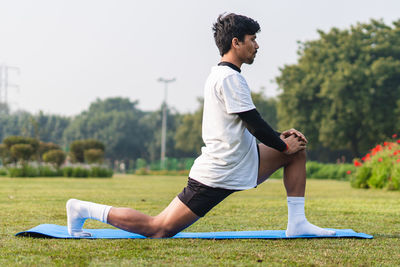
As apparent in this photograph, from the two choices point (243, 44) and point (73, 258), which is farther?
point (243, 44)

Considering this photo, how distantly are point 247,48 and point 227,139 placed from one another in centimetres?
69

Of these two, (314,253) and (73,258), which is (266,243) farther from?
(73,258)

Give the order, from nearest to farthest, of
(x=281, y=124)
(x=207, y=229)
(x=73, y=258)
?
(x=73, y=258) < (x=207, y=229) < (x=281, y=124)

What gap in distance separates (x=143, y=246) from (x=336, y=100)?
34.5 metres

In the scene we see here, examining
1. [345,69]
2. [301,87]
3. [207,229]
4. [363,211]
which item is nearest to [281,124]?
[301,87]

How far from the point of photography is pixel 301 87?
38.8 m

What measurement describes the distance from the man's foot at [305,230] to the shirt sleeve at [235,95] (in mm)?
1087

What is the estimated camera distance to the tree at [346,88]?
3656cm

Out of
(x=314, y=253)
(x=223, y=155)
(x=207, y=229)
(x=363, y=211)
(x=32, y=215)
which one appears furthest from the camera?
(x=363, y=211)

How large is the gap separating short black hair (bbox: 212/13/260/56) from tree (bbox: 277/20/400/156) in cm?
3327

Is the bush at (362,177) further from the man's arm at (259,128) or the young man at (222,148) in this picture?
the man's arm at (259,128)

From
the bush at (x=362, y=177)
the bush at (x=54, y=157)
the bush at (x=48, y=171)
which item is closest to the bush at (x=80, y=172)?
the bush at (x=48, y=171)

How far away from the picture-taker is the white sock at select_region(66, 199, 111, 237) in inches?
156

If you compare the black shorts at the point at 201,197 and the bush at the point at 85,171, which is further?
the bush at the point at 85,171
